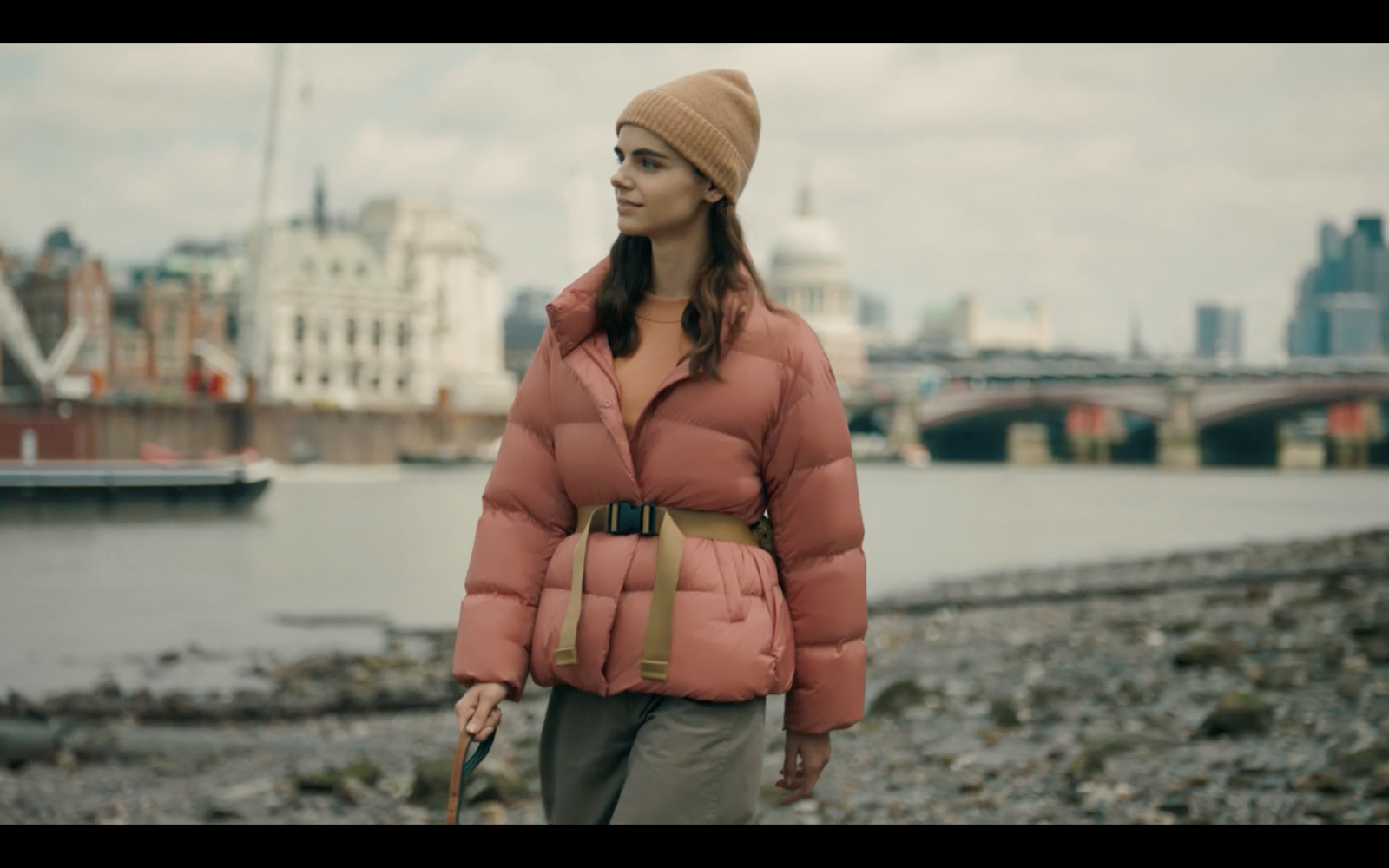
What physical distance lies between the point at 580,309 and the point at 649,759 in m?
0.76

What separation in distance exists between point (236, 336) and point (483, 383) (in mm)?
13129

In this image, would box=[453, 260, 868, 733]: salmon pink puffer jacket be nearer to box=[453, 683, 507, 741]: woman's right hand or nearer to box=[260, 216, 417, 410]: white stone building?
box=[453, 683, 507, 741]: woman's right hand

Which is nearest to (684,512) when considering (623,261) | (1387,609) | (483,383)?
(623,261)

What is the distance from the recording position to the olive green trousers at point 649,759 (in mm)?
2600

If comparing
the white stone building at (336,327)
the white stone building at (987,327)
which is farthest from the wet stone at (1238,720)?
the white stone building at (987,327)

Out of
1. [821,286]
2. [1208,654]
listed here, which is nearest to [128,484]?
[1208,654]

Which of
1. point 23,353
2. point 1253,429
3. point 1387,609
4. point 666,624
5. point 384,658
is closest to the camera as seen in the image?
point 666,624

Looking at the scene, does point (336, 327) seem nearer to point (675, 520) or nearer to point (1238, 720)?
point (1238, 720)

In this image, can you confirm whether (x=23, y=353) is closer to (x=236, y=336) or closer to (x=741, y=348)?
(x=236, y=336)

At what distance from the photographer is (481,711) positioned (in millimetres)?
2609

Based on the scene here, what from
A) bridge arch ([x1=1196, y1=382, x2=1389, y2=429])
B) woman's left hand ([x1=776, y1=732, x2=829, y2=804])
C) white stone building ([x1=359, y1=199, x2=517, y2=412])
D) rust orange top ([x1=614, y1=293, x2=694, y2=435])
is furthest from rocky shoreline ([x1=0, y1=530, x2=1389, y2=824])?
white stone building ([x1=359, y1=199, x2=517, y2=412])

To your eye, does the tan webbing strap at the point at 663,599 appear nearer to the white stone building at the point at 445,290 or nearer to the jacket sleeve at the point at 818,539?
the jacket sleeve at the point at 818,539

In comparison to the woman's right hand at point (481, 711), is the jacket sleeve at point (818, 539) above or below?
above

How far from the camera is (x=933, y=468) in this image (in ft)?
261
